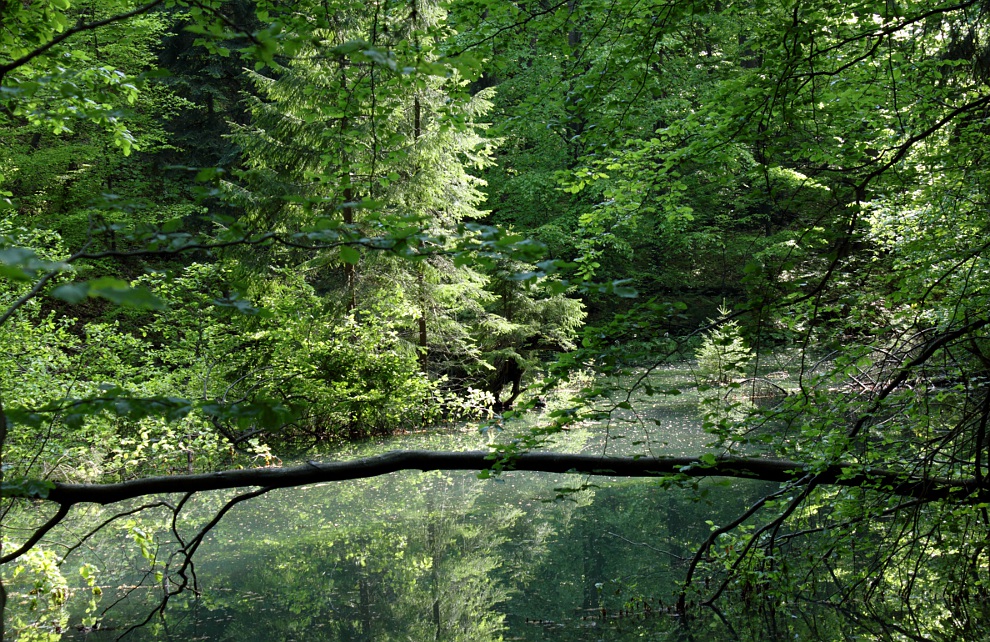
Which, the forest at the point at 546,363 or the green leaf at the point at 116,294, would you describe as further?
the forest at the point at 546,363

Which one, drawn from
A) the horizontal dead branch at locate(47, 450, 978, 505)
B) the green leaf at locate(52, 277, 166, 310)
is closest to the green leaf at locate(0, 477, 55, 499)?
the horizontal dead branch at locate(47, 450, 978, 505)

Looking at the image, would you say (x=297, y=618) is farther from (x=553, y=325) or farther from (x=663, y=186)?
(x=553, y=325)

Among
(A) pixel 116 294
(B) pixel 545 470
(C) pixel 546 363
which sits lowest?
(B) pixel 545 470

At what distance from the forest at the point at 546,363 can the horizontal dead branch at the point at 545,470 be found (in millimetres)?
20

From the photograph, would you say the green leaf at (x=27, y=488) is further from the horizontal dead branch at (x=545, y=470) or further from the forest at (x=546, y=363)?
the horizontal dead branch at (x=545, y=470)

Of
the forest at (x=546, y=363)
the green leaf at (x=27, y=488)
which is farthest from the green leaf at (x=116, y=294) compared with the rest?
the green leaf at (x=27, y=488)

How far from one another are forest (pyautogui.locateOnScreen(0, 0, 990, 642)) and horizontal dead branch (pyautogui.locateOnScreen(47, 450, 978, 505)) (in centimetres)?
2

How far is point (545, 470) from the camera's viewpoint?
3.43 metres

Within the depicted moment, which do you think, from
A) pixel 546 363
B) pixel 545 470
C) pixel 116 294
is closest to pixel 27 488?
pixel 116 294

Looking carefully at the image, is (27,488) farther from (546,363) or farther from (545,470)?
(546,363)

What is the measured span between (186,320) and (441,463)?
723cm

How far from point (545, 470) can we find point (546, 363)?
3020 millimetres

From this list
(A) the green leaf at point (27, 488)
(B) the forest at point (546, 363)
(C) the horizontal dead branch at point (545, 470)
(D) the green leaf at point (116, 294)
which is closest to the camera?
(D) the green leaf at point (116, 294)

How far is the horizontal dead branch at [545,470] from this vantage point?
3.05 metres
